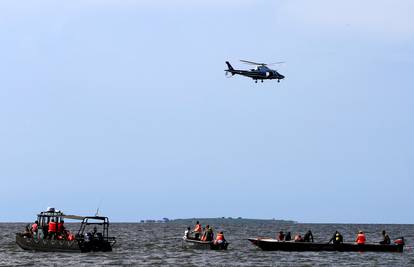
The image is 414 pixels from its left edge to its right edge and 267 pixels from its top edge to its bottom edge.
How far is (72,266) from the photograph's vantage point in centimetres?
4856

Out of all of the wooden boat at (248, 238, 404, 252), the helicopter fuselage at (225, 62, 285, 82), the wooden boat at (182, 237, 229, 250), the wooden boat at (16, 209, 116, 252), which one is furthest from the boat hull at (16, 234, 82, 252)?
the helicopter fuselage at (225, 62, 285, 82)

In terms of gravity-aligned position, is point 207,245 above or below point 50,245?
above

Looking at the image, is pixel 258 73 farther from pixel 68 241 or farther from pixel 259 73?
pixel 68 241

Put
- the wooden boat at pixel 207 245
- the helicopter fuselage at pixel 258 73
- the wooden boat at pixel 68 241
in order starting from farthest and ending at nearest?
the helicopter fuselage at pixel 258 73 → the wooden boat at pixel 207 245 → the wooden boat at pixel 68 241

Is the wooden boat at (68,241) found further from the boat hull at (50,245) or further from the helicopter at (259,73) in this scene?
the helicopter at (259,73)

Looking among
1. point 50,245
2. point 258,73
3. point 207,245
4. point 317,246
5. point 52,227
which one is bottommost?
point 50,245

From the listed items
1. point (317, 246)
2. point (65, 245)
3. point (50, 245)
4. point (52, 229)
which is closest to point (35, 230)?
point (50, 245)

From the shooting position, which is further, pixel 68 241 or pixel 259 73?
pixel 259 73

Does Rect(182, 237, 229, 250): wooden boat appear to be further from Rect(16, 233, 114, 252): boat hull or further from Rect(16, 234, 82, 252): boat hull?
Rect(16, 234, 82, 252): boat hull

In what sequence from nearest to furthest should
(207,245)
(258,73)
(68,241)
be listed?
(68,241) → (207,245) → (258,73)

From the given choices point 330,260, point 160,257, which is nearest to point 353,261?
point 330,260

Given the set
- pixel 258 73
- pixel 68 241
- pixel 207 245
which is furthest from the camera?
pixel 258 73

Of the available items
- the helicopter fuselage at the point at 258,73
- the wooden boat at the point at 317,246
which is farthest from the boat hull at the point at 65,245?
the helicopter fuselage at the point at 258,73

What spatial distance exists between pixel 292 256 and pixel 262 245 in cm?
535
